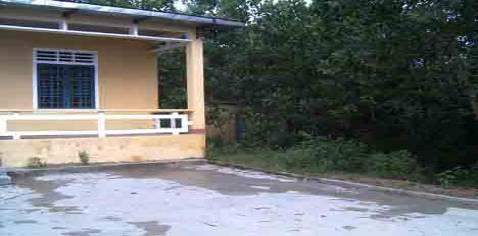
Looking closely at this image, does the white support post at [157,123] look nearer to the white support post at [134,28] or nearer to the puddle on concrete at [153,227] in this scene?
the white support post at [134,28]

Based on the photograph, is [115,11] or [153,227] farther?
[115,11]

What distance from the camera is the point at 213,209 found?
9.23 m

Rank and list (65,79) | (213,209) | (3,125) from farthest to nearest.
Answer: (65,79), (3,125), (213,209)

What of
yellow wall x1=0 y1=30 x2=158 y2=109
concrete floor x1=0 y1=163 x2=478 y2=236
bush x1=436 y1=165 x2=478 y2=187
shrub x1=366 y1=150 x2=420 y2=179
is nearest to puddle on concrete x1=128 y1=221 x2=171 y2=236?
concrete floor x1=0 y1=163 x2=478 y2=236

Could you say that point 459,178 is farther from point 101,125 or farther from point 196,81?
point 101,125

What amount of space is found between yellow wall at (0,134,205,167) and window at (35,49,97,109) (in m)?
2.43

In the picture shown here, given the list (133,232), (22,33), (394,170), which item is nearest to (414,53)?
(394,170)

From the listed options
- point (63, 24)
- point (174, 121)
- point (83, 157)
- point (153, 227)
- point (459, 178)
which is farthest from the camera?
point (174, 121)

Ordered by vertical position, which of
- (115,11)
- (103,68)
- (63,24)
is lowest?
(103,68)

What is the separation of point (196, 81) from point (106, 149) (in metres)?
3.04

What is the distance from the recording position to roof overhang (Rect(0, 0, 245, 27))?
14.1 meters

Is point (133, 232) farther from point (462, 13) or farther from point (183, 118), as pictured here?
point (183, 118)

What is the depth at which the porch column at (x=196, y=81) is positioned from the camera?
17.1 meters

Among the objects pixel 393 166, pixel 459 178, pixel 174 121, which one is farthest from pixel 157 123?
pixel 459 178
